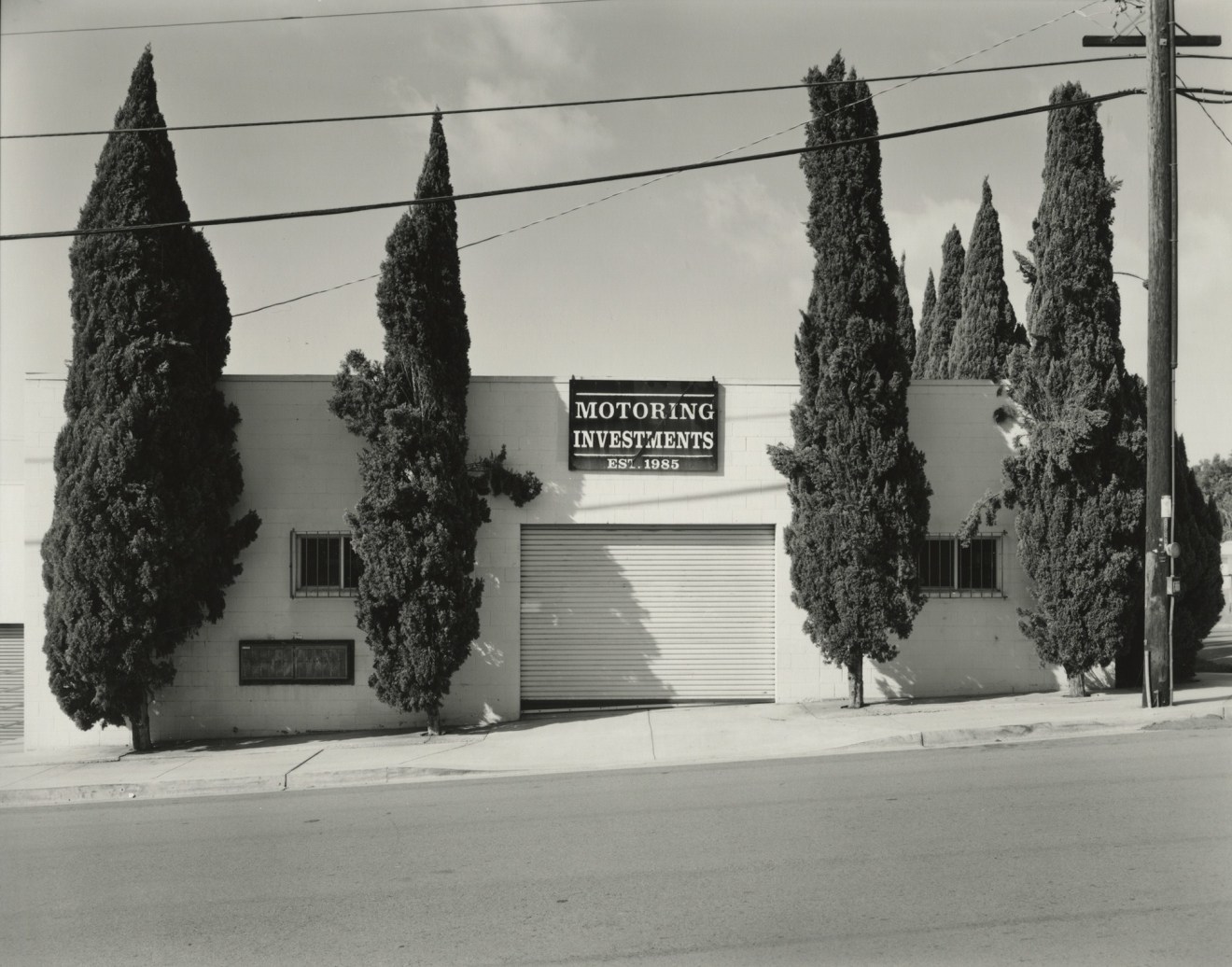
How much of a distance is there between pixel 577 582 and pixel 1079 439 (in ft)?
20.8

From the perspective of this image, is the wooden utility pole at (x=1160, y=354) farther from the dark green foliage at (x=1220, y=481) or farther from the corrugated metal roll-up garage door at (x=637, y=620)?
the dark green foliage at (x=1220, y=481)

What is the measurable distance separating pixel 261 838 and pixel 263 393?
279 inches

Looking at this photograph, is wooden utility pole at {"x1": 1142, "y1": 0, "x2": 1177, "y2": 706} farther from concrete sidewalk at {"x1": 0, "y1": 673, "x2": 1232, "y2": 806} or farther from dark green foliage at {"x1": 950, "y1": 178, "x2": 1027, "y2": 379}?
dark green foliage at {"x1": 950, "y1": 178, "x2": 1027, "y2": 379}

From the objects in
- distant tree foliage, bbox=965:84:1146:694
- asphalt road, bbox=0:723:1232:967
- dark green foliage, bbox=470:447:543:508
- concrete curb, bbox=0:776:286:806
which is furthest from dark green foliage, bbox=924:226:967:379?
concrete curb, bbox=0:776:286:806

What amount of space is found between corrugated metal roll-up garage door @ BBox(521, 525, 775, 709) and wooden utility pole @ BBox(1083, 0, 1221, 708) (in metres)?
4.45

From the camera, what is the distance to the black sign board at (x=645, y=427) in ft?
46.3

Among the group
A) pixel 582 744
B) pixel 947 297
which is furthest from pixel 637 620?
pixel 947 297

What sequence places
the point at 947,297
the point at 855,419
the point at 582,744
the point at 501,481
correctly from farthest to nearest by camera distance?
the point at 947,297 → the point at 501,481 → the point at 855,419 → the point at 582,744

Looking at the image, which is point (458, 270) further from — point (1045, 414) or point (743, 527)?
point (1045, 414)

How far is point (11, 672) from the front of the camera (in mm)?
16141

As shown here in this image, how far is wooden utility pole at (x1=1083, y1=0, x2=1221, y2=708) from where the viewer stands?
12508 mm

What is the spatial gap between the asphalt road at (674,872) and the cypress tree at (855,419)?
11.1 feet

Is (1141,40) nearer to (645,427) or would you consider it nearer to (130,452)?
(645,427)

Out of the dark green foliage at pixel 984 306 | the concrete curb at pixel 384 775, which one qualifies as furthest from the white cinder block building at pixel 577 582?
the dark green foliage at pixel 984 306
